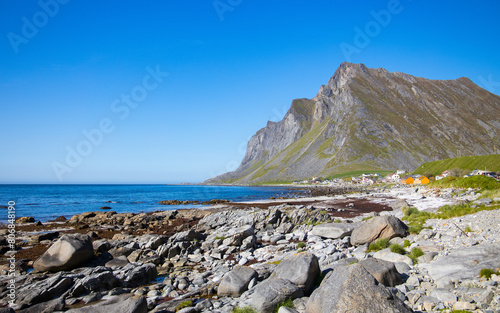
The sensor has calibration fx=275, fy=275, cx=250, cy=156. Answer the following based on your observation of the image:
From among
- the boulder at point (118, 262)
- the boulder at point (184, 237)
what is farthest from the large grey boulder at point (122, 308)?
the boulder at point (184, 237)

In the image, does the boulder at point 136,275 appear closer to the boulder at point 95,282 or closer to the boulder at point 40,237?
the boulder at point 95,282

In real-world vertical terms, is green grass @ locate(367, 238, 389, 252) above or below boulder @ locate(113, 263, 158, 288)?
above

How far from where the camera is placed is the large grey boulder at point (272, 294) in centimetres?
1072

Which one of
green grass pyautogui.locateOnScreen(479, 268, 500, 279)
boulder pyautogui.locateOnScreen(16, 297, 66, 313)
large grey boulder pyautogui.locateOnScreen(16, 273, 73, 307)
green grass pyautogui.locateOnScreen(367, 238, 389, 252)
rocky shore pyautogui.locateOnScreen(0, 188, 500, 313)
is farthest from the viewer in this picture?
green grass pyautogui.locateOnScreen(367, 238, 389, 252)

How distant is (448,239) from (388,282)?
729cm

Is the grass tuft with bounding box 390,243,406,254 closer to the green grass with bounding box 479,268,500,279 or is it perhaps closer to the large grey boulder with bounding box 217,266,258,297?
the green grass with bounding box 479,268,500,279

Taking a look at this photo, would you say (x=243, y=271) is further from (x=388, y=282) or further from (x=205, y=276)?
(x=388, y=282)

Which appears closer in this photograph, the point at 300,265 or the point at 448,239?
the point at 300,265

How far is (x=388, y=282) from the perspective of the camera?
11.6 m

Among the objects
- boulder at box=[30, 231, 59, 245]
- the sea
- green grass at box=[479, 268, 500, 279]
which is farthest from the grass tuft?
boulder at box=[30, 231, 59, 245]

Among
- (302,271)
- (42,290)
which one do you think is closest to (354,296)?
(302,271)

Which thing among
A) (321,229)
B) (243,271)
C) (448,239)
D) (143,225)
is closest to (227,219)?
(143,225)

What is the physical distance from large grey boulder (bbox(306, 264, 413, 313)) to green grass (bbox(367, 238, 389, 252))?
31.3ft

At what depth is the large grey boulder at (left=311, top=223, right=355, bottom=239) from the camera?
22.9 meters
